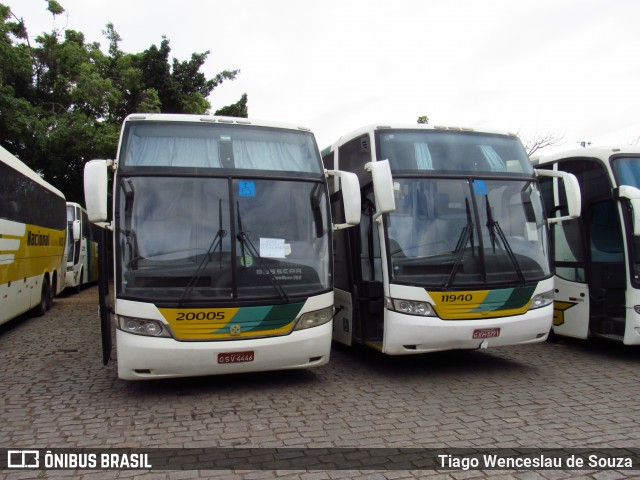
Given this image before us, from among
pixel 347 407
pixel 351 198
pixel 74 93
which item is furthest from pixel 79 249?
pixel 347 407

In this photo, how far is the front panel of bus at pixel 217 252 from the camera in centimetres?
585

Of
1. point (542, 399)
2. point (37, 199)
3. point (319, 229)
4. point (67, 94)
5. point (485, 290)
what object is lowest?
point (542, 399)

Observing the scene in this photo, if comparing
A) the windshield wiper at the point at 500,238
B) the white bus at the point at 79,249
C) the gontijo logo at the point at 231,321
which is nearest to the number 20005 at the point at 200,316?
the gontijo logo at the point at 231,321

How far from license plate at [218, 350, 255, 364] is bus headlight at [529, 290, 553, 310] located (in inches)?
136

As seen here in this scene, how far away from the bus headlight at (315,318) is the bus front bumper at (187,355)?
8.3 inches

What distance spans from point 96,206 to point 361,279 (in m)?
3.37

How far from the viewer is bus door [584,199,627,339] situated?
306 inches

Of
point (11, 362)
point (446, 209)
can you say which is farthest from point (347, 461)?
point (11, 362)

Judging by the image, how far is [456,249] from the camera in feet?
22.1

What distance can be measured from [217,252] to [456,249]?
2.81 meters

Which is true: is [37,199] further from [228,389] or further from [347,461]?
[347,461]

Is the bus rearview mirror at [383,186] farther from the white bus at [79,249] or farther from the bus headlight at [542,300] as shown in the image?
the white bus at [79,249]

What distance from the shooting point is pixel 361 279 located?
740 centimetres

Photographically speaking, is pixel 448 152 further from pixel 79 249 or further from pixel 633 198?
pixel 79 249
